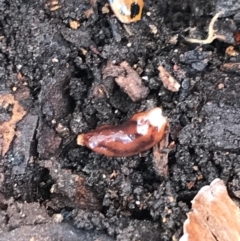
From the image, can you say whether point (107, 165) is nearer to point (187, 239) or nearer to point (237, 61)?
point (187, 239)

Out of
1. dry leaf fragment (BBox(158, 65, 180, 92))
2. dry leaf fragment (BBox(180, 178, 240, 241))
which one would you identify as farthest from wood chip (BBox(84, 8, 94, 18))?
dry leaf fragment (BBox(180, 178, 240, 241))

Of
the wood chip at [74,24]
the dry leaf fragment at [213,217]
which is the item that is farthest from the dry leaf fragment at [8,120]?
the dry leaf fragment at [213,217]

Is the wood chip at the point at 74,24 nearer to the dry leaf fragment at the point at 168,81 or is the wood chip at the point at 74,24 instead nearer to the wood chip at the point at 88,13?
the wood chip at the point at 88,13

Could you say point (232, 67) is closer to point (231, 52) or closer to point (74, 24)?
point (231, 52)

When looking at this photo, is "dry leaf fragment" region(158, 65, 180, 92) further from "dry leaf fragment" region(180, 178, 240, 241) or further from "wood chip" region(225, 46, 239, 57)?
A: "dry leaf fragment" region(180, 178, 240, 241)

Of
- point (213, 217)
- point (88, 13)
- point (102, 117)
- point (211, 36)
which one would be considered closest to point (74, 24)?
point (88, 13)

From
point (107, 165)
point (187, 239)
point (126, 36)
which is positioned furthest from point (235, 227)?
point (126, 36)
